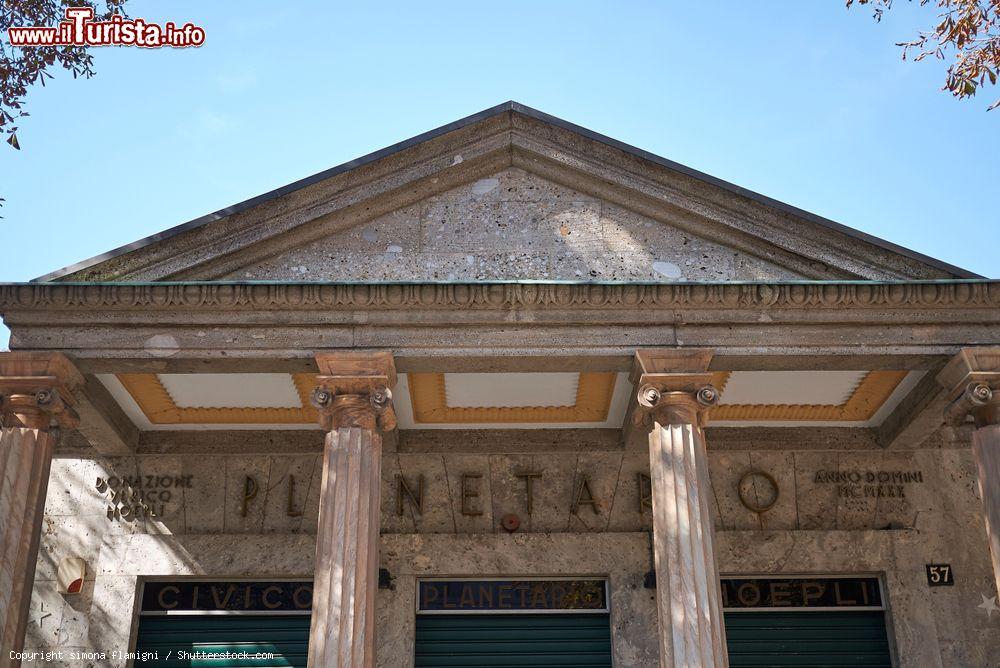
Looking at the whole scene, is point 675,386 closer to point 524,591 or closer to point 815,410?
point 815,410

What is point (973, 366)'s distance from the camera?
9.97 meters

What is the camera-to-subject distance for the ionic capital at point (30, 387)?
32.4 feet

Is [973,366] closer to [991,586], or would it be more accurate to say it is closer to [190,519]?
[991,586]

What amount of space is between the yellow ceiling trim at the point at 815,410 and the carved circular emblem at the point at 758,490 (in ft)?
2.41

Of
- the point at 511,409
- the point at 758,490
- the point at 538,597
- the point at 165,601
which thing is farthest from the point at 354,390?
the point at 758,490

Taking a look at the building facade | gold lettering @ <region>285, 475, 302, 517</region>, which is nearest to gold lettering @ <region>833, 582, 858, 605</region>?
the building facade

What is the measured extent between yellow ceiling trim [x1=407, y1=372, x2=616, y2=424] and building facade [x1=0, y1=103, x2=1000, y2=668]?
0.21ft

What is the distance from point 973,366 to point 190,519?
9.08 meters

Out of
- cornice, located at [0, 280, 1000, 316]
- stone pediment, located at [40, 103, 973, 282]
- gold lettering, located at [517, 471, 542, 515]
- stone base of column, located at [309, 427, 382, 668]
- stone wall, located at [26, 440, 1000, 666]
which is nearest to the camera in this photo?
stone base of column, located at [309, 427, 382, 668]

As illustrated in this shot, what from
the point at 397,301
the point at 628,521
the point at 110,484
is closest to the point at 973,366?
the point at 628,521

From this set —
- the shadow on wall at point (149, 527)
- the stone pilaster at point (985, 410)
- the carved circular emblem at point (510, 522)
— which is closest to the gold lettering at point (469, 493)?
the carved circular emblem at point (510, 522)

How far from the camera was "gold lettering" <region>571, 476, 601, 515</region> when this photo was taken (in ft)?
40.7

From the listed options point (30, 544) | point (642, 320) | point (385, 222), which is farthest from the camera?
point (385, 222)

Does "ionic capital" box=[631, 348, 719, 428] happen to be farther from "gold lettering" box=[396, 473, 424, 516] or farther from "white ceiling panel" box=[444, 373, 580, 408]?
"gold lettering" box=[396, 473, 424, 516]
